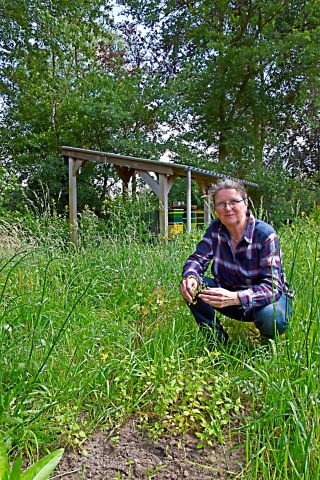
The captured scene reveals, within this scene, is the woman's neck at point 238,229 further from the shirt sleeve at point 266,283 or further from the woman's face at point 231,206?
the shirt sleeve at point 266,283

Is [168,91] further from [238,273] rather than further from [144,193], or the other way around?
[238,273]

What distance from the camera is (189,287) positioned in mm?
2238

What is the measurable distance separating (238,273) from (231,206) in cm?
38

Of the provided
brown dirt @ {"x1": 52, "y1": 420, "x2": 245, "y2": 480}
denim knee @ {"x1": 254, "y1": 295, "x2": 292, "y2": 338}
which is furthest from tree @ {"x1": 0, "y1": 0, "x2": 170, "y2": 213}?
brown dirt @ {"x1": 52, "y1": 420, "x2": 245, "y2": 480}

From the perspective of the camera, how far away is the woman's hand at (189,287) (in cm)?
223

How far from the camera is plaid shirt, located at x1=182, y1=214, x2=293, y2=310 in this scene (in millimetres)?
2098

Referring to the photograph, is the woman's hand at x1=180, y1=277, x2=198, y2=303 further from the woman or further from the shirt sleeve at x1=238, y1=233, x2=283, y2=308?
the shirt sleeve at x1=238, y1=233, x2=283, y2=308

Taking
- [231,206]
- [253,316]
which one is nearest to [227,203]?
[231,206]

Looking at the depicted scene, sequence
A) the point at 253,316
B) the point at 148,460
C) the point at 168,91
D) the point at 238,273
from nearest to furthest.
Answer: the point at 148,460 < the point at 253,316 < the point at 238,273 < the point at 168,91

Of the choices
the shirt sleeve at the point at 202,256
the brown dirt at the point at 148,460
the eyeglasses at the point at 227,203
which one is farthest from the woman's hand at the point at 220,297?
the brown dirt at the point at 148,460

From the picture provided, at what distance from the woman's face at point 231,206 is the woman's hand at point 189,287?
38 cm

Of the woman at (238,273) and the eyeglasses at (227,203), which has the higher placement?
the eyeglasses at (227,203)

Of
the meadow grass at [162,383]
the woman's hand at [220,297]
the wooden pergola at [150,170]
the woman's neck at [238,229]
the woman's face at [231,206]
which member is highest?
the wooden pergola at [150,170]

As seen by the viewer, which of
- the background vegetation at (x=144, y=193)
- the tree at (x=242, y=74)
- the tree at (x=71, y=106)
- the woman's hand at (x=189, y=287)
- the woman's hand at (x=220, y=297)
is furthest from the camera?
the tree at (x=242, y=74)
